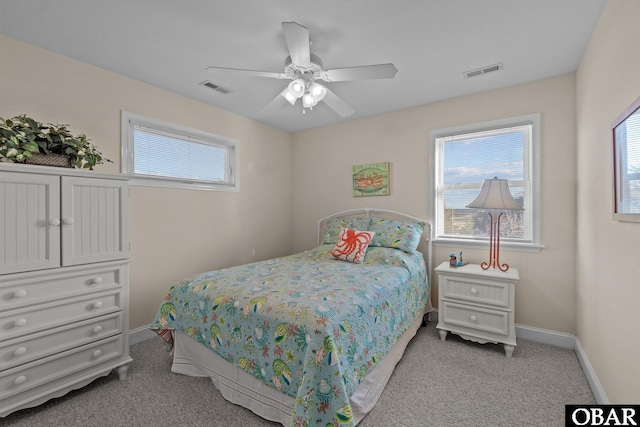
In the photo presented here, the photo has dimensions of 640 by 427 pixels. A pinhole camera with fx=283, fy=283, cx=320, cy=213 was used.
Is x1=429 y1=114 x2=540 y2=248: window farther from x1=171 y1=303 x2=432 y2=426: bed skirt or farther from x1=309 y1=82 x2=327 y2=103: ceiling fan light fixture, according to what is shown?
x1=309 y1=82 x2=327 y2=103: ceiling fan light fixture

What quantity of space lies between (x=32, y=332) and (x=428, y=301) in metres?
3.31

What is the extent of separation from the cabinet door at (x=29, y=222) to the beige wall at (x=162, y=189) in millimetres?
809

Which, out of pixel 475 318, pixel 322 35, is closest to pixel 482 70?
pixel 322 35

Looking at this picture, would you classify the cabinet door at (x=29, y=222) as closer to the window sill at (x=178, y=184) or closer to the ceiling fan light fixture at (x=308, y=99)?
the window sill at (x=178, y=184)

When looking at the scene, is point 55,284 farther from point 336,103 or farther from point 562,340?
point 562,340

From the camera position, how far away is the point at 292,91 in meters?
2.12

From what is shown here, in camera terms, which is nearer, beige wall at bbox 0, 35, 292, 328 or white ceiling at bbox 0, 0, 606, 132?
white ceiling at bbox 0, 0, 606, 132

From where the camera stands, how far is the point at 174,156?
10.4 ft

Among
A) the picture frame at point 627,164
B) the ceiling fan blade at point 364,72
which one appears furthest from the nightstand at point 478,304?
the ceiling fan blade at point 364,72

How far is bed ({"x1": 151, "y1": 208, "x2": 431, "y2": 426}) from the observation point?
141cm

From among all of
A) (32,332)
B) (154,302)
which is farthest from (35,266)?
(154,302)

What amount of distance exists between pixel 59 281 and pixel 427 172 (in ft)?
11.4

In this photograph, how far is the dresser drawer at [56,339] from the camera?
1668 mm

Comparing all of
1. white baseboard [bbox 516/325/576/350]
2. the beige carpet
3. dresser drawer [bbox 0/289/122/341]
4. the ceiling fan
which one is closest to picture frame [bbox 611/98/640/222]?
the ceiling fan
